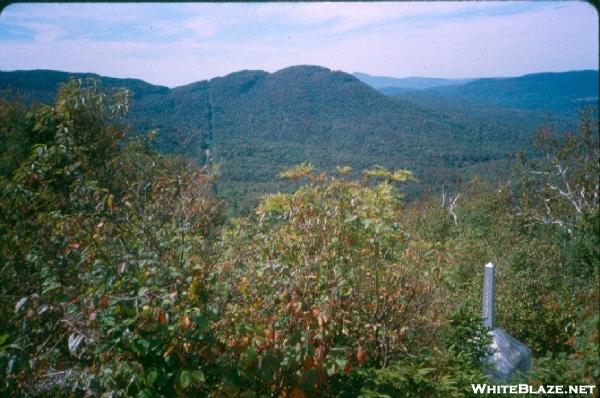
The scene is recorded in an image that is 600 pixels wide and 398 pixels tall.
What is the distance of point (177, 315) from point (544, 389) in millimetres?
2127

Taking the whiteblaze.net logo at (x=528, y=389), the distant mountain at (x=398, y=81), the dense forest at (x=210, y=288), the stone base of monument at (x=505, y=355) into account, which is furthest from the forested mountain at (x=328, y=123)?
the whiteblaze.net logo at (x=528, y=389)

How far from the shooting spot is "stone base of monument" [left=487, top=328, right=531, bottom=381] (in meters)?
4.46

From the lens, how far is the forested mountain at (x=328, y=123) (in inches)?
606

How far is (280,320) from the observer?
104 inches

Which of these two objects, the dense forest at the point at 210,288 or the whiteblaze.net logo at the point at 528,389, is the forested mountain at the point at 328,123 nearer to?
the dense forest at the point at 210,288

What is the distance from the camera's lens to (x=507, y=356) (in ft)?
15.5

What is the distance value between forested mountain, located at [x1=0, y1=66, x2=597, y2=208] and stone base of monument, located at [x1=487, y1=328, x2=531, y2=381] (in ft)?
21.3

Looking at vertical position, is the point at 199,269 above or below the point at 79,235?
below

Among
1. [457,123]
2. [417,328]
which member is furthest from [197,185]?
[457,123]

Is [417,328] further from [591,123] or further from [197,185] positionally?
[591,123]

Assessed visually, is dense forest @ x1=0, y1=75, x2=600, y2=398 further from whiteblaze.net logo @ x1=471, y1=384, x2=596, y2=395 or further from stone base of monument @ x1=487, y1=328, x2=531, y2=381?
stone base of monument @ x1=487, y1=328, x2=531, y2=381

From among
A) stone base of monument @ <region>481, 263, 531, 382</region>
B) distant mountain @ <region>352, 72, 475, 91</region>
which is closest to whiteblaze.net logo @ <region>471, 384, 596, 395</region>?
stone base of monument @ <region>481, 263, 531, 382</region>

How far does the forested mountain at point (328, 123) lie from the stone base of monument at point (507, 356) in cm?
648

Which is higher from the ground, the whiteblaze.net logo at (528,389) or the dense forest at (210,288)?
the dense forest at (210,288)
